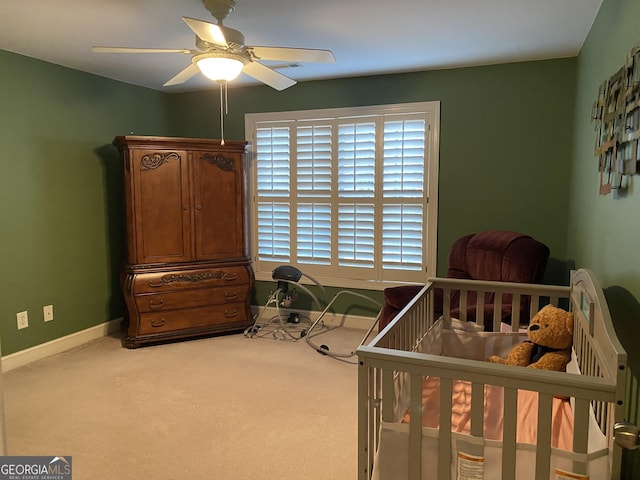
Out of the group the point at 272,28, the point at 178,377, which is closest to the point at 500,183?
the point at 272,28

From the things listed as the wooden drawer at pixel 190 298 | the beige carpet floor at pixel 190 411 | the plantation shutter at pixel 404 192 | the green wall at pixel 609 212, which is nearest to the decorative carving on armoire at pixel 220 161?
the wooden drawer at pixel 190 298

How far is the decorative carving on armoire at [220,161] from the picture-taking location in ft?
13.4

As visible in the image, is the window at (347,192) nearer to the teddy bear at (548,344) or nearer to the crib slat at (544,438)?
the teddy bear at (548,344)

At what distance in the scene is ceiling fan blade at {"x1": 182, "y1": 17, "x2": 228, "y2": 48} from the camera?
206 cm

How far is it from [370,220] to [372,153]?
591 millimetres

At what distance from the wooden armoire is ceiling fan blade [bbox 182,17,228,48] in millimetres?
1782

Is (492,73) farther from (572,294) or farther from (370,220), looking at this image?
(572,294)

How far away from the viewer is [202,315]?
4.09 metres

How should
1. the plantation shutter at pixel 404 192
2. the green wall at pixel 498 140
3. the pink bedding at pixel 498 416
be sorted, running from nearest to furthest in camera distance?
1. the pink bedding at pixel 498 416
2. the green wall at pixel 498 140
3. the plantation shutter at pixel 404 192

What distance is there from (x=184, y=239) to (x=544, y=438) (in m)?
3.36

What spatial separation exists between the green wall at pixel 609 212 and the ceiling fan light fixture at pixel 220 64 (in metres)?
1.74

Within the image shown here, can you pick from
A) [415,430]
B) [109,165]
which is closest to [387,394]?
[415,430]

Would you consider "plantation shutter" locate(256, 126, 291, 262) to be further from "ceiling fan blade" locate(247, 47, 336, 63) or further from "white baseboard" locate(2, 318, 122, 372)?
"ceiling fan blade" locate(247, 47, 336, 63)

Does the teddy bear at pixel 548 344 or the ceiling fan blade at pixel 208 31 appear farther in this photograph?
the ceiling fan blade at pixel 208 31
